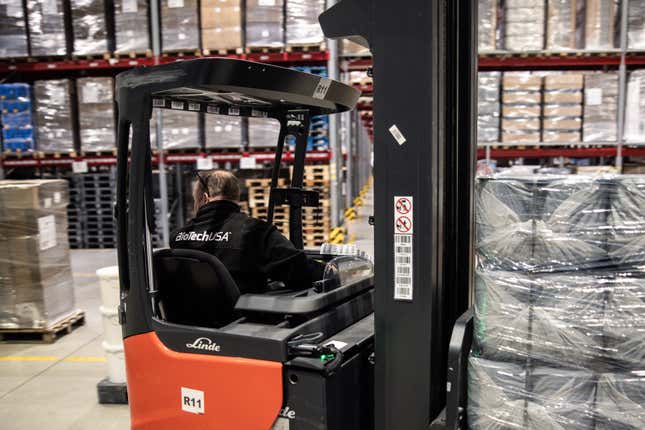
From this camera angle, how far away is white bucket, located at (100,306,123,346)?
15.2ft

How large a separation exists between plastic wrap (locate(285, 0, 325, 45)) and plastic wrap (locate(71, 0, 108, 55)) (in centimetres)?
302

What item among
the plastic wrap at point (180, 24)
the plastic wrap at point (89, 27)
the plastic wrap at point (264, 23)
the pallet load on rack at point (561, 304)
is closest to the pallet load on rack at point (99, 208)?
the plastic wrap at point (89, 27)

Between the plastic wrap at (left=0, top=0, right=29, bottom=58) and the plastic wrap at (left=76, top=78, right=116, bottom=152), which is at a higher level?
the plastic wrap at (left=0, top=0, right=29, bottom=58)

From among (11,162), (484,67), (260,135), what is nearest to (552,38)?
(484,67)

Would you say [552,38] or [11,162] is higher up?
[552,38]

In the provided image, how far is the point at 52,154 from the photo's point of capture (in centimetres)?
927

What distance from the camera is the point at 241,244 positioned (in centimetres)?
283

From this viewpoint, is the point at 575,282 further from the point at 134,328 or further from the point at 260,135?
the point at 260,135

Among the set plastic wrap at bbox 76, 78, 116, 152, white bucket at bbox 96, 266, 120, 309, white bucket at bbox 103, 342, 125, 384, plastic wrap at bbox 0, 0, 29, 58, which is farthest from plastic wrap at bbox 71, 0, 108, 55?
white bucket at bbox 103, 342, 125, 384

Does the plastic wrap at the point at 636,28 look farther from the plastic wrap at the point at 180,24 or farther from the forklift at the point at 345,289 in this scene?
the forklift at the point at 345,289

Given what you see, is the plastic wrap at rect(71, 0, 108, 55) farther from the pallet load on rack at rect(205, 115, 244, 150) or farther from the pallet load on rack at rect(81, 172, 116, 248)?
the pallet load on rack at rect(81, 172, 116, 248)

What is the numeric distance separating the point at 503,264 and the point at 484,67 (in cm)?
787

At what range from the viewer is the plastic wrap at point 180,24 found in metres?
8.45

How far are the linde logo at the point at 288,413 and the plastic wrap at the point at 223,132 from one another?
6.80 metres
